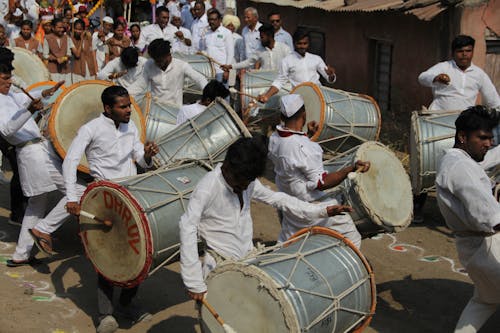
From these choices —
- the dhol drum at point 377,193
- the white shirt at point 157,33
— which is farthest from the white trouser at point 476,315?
the white shirt at point 157,33

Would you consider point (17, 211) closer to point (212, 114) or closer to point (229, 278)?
point (212, 114)

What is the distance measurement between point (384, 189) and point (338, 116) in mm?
2956

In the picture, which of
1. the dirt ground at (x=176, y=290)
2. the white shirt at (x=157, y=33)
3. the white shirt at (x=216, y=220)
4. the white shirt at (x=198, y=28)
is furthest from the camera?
the white shirt at (x=198, y=28)

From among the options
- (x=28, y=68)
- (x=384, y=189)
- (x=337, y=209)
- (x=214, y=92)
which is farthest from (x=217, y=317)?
(x=28, y=68)

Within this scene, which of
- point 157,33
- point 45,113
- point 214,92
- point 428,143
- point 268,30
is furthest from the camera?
point 157,33

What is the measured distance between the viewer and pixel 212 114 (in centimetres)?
704

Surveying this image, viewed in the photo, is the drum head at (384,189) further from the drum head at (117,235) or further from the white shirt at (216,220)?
the drum head at (117,235)

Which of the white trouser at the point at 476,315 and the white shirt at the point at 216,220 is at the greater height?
the white shirt at the point at 216,220

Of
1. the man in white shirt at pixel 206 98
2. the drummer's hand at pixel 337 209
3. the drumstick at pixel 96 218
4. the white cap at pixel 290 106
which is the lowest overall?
the drumstick at pixel 96 218

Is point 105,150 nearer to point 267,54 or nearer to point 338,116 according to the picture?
point 338,116

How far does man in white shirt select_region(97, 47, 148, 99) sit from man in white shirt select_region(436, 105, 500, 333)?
4.86m

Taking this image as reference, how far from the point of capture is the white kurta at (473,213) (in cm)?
447

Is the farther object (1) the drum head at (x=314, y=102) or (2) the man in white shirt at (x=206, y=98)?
(1) the drum head at (x=314, y=102)

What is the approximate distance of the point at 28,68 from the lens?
977 centimetres
